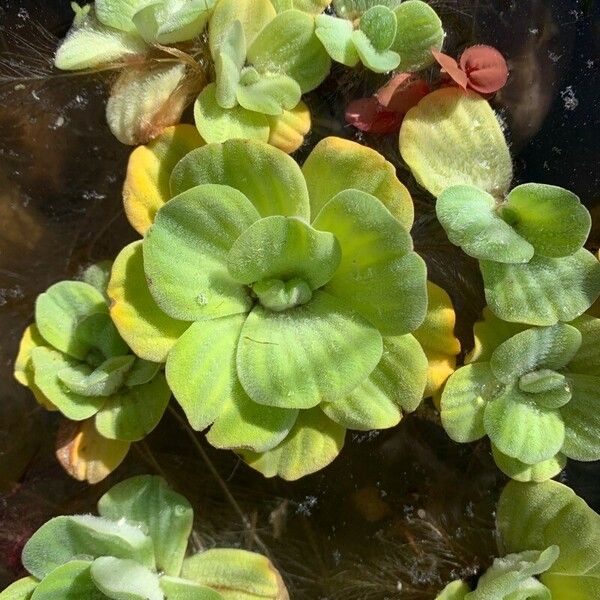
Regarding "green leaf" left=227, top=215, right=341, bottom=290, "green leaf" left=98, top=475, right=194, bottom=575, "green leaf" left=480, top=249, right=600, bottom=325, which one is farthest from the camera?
"green leaf" left=98, top=475, right=194, bottom=575

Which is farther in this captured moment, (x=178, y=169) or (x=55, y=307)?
(x=55, y=307)

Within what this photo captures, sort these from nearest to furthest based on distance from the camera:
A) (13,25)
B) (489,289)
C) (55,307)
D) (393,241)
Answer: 1. (393,241)
2. (489,289)
3. (55,307)
4. (13,25)

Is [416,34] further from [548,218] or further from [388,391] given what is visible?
[388,391]

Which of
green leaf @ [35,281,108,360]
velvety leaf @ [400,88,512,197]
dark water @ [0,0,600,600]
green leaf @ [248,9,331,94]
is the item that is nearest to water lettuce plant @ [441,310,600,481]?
dark water @ [0,0,600,600]

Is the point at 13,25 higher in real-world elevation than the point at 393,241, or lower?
higher

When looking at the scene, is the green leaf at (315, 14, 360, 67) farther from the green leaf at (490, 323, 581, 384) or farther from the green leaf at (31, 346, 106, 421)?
the green leaf at (31, 346, 106, 421)

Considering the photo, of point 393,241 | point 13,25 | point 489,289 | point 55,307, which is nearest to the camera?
point 393,241

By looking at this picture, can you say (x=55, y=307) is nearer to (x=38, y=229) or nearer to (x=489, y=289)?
(x=38, y=229)

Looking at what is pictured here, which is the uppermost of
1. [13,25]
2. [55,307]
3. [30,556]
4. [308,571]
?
[13,25]

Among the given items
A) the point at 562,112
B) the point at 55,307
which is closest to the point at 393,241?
the point at 562,112
